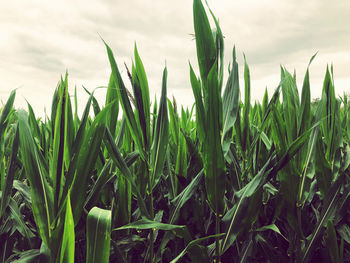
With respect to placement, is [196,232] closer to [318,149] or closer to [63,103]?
[318,149]

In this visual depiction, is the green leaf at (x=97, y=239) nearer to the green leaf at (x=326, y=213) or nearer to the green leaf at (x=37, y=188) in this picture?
the green leaf at (x=37, y=188)

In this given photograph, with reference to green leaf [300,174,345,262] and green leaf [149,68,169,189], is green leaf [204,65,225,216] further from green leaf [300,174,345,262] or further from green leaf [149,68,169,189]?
green leaf [300,174,345,262]

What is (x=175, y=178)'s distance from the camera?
38.7 inches

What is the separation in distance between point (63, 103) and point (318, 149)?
2.49ft

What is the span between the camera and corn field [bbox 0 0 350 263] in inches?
23.8

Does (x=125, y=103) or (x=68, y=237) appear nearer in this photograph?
(x=68, y=237)

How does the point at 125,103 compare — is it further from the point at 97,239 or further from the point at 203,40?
the point at 97,239

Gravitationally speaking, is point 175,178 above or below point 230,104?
below

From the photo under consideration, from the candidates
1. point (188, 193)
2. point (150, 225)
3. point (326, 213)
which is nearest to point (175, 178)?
point (188, 193)

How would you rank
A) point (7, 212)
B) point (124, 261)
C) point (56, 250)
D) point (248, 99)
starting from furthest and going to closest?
point (248, 99) → point (7, 212) → point (124, 261) → point (56, 250)

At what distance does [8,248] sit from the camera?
2.85ft

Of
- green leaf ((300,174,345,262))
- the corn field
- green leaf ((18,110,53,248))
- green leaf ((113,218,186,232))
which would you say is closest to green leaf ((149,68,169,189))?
the corn field

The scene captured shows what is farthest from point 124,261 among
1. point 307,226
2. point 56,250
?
point 307,226

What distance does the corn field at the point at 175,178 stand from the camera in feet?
1.98
